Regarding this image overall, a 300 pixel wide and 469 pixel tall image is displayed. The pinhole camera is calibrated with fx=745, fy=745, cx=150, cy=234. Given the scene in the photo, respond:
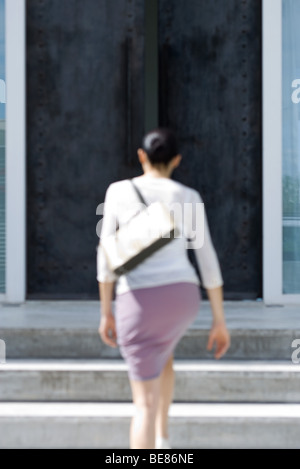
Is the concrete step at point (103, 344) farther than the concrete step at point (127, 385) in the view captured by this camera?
Yes

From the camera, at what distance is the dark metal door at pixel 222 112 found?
20.5 ft

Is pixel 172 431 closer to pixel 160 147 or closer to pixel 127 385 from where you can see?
pixel 127 385

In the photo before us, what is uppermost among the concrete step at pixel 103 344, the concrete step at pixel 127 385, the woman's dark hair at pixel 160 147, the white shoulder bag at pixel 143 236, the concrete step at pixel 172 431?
the woman's dark hair at pixel 160 147

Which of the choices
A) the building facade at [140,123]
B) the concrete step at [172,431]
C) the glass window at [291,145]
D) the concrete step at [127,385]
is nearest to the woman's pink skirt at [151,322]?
the concrete step at [172,431]

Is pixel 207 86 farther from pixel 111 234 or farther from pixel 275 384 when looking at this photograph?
pixel 111 234

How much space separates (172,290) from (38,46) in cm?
396

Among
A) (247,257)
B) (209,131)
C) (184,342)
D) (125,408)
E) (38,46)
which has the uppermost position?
(38,46)

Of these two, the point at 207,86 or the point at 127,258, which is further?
the point at 207,86

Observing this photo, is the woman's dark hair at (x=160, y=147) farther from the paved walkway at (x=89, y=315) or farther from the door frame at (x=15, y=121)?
the door frame at (x=15, y=121)

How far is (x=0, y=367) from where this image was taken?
169 inches

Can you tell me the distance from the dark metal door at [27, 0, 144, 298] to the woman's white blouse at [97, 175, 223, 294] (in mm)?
3265

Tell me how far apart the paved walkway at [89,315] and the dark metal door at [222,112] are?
1.77 feet

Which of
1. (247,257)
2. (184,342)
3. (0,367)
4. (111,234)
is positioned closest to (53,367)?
(0,367)

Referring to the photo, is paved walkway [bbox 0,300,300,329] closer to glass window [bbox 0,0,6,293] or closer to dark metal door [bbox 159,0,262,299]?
glass window [bbox 0,0,6,293]
